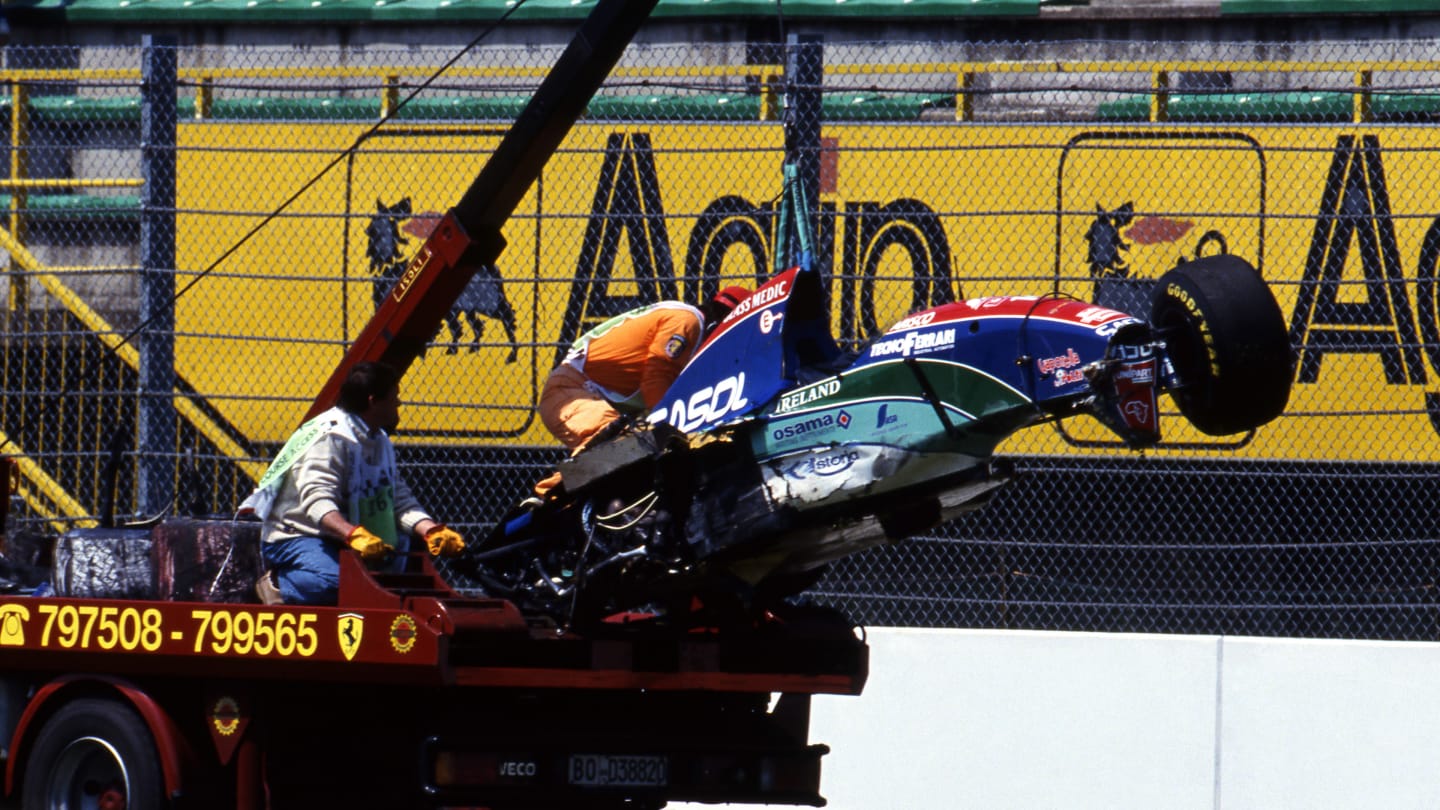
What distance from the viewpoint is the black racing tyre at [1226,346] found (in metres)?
5.78

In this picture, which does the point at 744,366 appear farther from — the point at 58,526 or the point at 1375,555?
the point at 58,526

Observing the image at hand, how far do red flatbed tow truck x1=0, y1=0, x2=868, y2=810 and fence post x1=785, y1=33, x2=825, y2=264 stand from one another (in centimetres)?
236

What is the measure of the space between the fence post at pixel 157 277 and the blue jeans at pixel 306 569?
2.40 metres

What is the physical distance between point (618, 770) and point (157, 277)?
391 cm

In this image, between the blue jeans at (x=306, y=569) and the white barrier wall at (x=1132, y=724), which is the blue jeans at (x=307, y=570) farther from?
the white barrier wall at (x=1132, y=724)

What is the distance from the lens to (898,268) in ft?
30.8

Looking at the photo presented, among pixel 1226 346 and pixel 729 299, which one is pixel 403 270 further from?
pixel 1226 346

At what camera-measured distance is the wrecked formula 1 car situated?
229 inches


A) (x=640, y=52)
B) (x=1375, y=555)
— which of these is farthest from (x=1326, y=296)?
(x=640, y=52)

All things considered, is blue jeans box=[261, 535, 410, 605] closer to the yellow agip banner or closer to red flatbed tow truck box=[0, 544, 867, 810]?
red flatbed tow truck box=[0, 544, 867, 810]

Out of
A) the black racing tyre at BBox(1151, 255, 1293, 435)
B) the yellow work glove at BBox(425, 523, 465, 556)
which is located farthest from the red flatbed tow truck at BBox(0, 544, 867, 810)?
the black racing tyre at BBox(1151, 255, 1293, 435)

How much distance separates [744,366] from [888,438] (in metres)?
0.67

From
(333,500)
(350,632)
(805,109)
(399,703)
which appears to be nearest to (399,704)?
(399,703)

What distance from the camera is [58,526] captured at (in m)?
10.4
